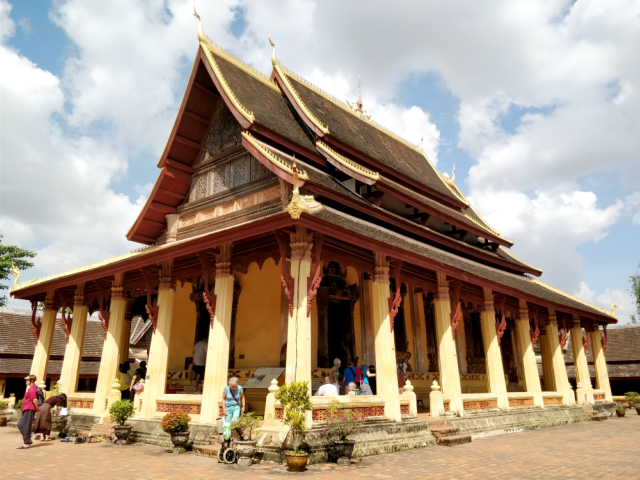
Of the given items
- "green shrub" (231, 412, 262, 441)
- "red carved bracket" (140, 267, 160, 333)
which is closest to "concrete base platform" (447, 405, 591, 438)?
"green shrub" (231, 412, 262, 441)

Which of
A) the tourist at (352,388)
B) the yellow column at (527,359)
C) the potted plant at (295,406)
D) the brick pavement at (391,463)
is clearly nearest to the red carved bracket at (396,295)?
the tourist at (352,388)

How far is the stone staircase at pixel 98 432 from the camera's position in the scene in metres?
10.8

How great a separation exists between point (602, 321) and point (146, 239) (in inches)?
699

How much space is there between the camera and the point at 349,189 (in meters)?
13.6

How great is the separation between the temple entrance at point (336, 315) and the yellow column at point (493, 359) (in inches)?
146

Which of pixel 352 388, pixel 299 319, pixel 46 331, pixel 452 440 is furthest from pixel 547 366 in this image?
pixel 46 331

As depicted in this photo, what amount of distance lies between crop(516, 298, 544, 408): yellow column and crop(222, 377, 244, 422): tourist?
32.1 feet

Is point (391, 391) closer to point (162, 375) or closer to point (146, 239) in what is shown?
point (162, 375)

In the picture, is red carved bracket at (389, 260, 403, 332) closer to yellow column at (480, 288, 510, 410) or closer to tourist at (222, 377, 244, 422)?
tourist at (222, 377, 244, 422)

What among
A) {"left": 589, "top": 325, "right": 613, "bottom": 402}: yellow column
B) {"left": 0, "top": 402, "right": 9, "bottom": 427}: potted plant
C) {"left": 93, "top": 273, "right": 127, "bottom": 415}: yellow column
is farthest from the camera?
{"left": 589, "top": 325, "right": 613, "bottom": 402}: yellow column

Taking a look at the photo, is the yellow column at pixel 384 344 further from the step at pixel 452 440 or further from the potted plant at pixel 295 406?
the potted plant at pixel 295 406

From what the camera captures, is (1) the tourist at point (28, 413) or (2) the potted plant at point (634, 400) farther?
(2) the potted plant at point (634, 400)

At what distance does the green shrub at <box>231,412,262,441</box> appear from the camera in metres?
8.20

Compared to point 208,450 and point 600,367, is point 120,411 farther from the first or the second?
point 600,367
